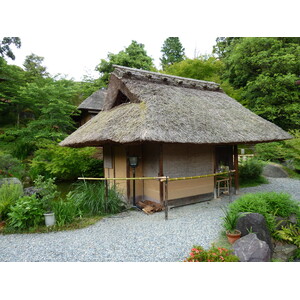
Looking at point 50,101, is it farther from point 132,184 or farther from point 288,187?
point 288,187

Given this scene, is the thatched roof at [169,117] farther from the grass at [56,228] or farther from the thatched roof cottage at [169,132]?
the grass at [56,228]

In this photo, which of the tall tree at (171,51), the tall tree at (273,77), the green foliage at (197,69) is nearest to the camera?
the tall tree at (273,77)

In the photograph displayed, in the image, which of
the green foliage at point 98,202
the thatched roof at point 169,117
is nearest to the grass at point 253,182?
the thatched roof at point 169,117

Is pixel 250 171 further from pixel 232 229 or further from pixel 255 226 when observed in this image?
pixel 255 226

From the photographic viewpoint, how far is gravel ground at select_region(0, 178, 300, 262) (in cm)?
357

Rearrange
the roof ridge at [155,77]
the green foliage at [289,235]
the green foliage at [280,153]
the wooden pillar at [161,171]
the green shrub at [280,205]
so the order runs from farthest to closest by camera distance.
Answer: the green foliage at [280,153] < the roof ridge at [155,77] < the wooden pillar at [161,171] < the green shrub at [280,205] < the green foliage at [289,235]

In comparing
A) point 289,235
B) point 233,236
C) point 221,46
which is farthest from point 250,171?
point 221,46

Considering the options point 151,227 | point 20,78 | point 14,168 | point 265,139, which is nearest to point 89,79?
point 20,78

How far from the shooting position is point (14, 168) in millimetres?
9562

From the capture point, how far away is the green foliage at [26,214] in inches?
191

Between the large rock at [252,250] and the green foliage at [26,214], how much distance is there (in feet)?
13.5

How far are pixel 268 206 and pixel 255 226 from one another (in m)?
0.95

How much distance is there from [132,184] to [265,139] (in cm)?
472

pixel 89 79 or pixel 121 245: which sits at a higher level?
pixel 89 79
